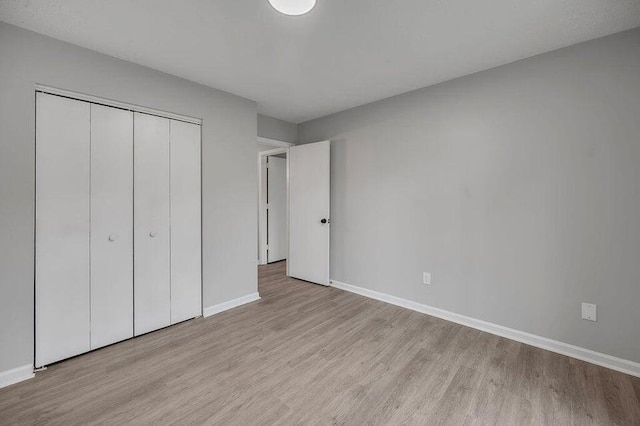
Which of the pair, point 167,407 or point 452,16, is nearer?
point 167,407

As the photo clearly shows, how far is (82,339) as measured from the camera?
2148 mm

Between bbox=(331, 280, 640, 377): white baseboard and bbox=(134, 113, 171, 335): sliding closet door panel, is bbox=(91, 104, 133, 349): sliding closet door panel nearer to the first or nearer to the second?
bbox=(134, 113, 171, 335): sliding closet door panel

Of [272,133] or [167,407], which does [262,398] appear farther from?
[272,133]

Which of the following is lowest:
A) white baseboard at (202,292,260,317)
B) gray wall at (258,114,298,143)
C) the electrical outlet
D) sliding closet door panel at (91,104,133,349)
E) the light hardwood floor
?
the light hardwood floor

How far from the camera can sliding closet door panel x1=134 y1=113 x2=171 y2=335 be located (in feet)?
7.96

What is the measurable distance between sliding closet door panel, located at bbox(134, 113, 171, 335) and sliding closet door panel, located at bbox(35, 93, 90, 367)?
35 centimetres

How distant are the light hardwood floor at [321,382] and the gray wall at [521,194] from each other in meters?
0.39

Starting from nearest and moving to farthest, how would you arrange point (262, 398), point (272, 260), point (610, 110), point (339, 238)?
point (262, 398) → point (610, 110) → point (339, 238) → point (272, 260)

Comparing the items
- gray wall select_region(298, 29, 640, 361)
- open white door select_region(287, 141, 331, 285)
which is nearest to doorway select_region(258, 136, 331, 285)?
open white door select_region(287, 141, 331, 285)

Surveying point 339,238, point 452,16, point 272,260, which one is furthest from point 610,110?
point 272,260

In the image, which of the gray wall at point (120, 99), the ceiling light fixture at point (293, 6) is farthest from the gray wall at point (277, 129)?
the ceiling light fixture at point (293, 6)

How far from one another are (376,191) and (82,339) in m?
3.15

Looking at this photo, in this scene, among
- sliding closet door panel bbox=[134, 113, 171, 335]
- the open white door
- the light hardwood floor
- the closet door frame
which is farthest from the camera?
the open white door

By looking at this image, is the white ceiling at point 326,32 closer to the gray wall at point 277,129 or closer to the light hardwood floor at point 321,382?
the gray wall at point 277,129
